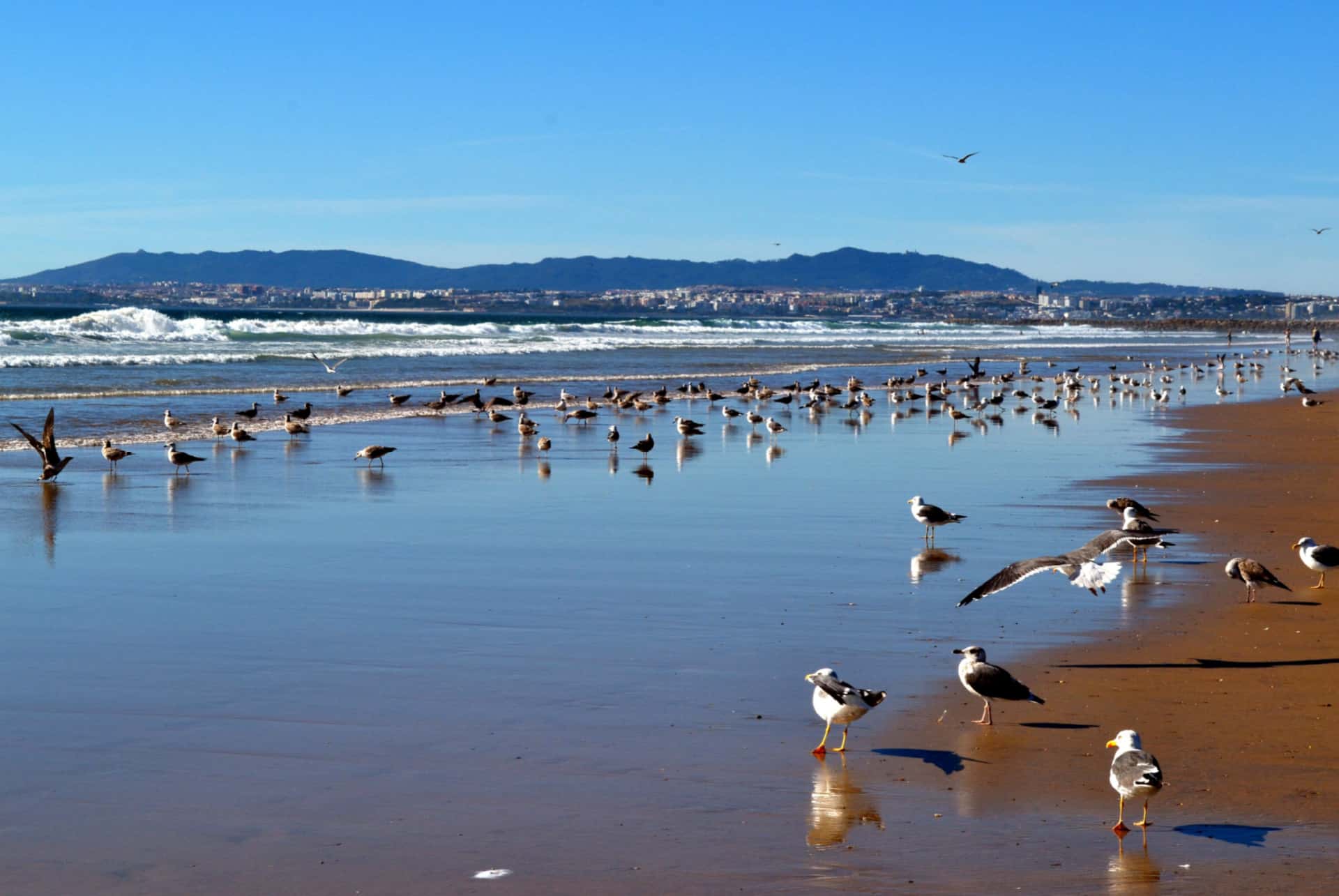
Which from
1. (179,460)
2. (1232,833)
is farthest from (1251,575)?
(179,460)

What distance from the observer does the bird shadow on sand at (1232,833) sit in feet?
19.0

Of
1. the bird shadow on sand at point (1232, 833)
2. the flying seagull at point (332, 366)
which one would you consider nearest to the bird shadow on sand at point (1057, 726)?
the bird shadow on sand at point (1232, 833)

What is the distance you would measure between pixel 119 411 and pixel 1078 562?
23596 mm

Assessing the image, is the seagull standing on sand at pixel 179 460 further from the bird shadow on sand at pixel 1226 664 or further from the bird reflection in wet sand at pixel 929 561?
the bird shadow on sand at pixel 1226 664

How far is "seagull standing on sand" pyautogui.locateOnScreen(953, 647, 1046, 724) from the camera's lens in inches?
291

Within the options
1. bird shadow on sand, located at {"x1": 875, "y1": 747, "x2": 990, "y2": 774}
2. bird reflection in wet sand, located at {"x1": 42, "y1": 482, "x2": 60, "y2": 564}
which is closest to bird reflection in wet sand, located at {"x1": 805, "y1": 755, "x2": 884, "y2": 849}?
bird shadow on sand, located at {"x1": 875, "y1": 747, "x2": 990, "y2": 774}

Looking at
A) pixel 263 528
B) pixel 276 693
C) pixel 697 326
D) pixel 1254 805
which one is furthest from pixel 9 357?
pixel 697 326

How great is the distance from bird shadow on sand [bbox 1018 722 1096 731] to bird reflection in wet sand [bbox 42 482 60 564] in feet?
25.7

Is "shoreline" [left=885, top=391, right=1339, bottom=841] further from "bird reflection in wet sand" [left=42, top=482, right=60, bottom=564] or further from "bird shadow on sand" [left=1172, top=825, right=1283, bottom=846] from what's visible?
"bird reflection in wet sand" [left=42, top=482, right=60, bottom=564]

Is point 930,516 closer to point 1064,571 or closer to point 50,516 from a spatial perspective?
point 1064,571

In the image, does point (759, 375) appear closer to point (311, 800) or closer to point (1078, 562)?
point (1078, 562)

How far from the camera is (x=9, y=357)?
4566 centimetres

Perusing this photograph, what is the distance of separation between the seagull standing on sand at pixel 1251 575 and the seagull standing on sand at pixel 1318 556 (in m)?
0.40

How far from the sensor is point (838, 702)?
6.95 meters
